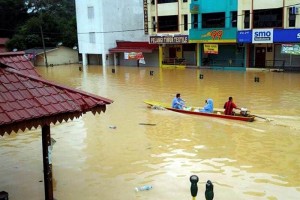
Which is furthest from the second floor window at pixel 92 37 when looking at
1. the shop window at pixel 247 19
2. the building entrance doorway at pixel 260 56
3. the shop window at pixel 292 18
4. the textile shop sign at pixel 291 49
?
the shop window at pixel 292 18

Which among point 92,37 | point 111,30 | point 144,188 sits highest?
point 111,30

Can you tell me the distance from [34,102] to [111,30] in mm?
43734

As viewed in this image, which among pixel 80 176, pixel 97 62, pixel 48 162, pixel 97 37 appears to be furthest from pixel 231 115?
pixel 97 62

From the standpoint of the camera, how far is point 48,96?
304 inches

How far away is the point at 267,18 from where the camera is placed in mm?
35844

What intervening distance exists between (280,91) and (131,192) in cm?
1823

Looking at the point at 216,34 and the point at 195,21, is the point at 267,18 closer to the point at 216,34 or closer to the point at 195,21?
the point at 216,34

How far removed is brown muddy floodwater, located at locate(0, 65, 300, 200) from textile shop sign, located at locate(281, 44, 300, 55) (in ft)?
39.4

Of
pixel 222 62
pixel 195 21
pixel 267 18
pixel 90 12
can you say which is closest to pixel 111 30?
pixel 90 12

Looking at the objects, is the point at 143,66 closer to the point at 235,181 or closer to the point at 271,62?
the point at 271,62

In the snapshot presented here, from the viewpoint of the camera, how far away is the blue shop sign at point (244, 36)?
36688mm

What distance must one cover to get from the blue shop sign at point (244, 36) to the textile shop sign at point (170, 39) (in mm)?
6653

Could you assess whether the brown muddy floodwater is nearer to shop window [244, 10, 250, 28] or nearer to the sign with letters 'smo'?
the sign with letters 'smo'

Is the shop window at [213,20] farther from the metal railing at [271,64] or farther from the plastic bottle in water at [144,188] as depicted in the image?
the plastic bottle in water at [144,188]
